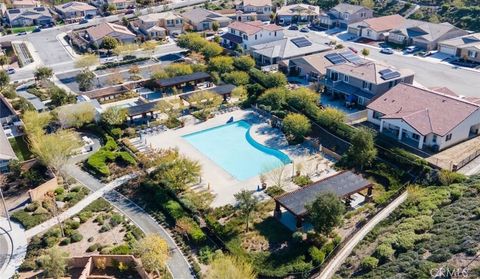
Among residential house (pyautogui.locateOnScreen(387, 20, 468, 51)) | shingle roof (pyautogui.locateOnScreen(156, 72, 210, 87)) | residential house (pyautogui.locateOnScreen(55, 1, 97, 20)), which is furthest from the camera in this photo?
residential house (pyautogui.locateOnScreen(55, 1, 97, 20))

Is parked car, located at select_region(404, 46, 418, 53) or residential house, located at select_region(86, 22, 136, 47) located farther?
residential house, located at select_region(86, 22, 136, 47)

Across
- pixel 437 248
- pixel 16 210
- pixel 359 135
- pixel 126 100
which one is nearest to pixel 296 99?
pixel 359 135

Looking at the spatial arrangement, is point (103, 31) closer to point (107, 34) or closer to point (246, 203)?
point (107, 34)

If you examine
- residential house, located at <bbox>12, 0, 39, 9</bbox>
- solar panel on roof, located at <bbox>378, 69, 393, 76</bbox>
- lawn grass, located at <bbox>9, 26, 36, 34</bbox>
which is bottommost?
lawn grass, located at <bbox>9, 26, 36, 34</bbox>

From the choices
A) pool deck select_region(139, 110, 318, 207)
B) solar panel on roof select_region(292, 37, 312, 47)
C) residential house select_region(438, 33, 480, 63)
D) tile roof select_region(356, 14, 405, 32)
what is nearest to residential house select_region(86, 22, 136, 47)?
solar panel on roof select_region(292, 37, 312, 47)

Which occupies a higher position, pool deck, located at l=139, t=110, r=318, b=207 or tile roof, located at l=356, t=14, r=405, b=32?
tile roof, located at l=356, t=14, r=405, b=32

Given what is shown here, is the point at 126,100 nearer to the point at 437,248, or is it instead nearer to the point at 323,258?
the point at 323,258

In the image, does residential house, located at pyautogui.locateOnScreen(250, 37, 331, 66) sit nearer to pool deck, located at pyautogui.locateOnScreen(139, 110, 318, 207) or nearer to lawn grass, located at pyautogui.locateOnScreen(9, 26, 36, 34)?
pool deck, located at pyautogui.locateOnScreen(139, 110, 318, 207)

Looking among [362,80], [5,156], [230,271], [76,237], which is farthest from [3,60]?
[230,271]
